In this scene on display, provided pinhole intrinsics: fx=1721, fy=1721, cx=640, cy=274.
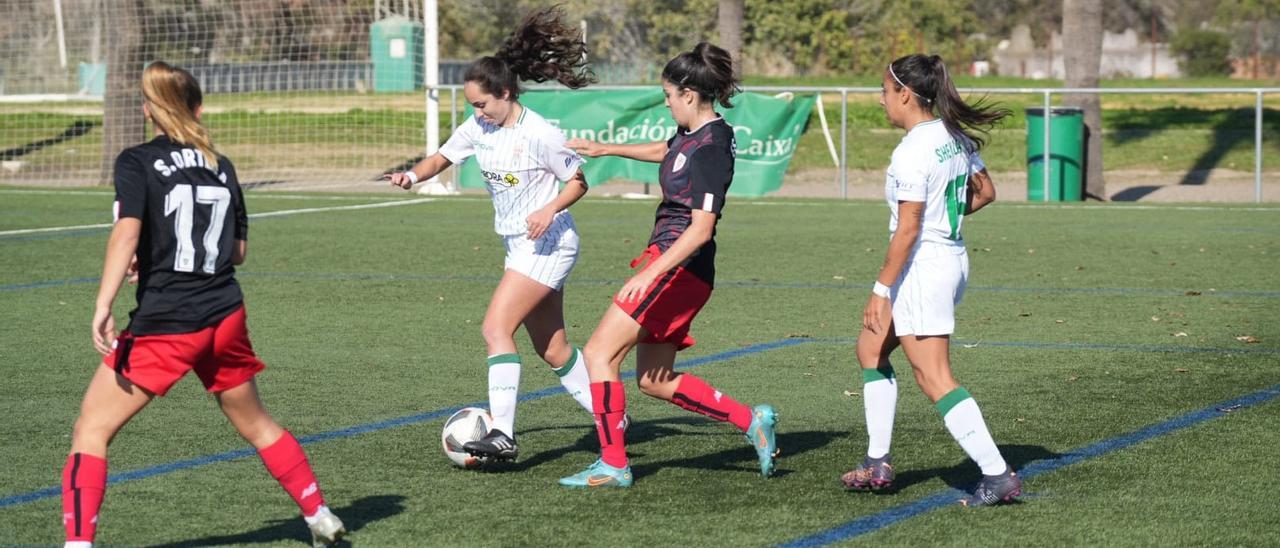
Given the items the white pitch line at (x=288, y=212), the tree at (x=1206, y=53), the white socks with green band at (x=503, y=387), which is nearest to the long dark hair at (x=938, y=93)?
the white socks with green band at (x=503, y=387)

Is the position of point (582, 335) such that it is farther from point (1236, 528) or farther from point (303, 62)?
point (303, 62)

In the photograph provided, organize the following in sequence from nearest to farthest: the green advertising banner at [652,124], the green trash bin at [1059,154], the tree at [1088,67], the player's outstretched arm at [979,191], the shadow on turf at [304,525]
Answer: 1. the shadow on turf at [304,525]
2. the player's outstretched arm at [979,191]
3. the green trash bin at [1059,154]
4. the green advertising banner at [652,124]
5. the tree at [1088,67]

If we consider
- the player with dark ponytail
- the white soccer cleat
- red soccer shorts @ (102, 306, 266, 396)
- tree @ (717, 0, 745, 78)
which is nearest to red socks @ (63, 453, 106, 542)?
red soccer shorts @ (102, 306, 266, 396)

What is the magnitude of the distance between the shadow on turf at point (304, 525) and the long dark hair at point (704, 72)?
73.6 inches

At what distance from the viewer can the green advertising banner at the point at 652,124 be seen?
22.8 meters

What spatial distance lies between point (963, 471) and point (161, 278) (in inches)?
129

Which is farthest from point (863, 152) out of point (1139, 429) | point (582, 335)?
point (1139, 429)

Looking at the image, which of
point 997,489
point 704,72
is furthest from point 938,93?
point 997,489

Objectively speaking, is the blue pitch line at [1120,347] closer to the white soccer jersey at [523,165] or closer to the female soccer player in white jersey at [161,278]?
the white soccer jersey at [523,165]

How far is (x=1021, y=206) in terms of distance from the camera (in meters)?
21.4

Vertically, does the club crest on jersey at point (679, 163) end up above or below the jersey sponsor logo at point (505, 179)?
above

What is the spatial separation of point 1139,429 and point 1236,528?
1815 mm

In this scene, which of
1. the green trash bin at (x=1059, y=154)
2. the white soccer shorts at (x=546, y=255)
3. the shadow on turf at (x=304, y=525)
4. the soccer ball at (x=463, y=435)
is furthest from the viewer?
the green trash bin at (x=1059, y=154)

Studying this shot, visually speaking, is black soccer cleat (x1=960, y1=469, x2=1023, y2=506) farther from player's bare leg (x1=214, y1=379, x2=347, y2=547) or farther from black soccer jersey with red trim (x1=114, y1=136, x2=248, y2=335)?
black soccer jersey with red trim (x1=114, y1=136, x2=248, y2=335)
